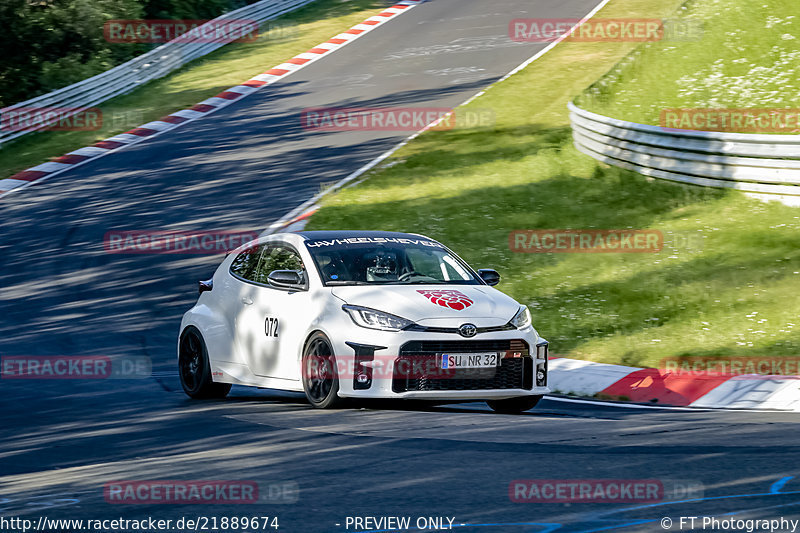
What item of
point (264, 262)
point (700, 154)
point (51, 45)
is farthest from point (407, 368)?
point (51, 45)

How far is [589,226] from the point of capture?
18.2m

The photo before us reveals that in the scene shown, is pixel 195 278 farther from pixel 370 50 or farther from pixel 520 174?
pixel 370 50

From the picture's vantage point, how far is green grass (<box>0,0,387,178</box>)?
27672 millimetres

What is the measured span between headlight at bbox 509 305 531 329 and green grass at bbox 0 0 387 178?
17559 millimetres

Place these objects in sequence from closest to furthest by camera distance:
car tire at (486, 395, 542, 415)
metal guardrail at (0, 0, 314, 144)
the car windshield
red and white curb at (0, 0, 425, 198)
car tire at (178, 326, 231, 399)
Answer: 1. car tire at (486, 395, 542, 415)
2. the car windshield
3. car tire at (178, 326, 231, 399)
4. red and white curb at (0, 0, 425, 198)
5. metal guardrail at (0, 0, 314, 144)

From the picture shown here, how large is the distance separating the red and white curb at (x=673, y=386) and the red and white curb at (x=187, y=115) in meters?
15.1

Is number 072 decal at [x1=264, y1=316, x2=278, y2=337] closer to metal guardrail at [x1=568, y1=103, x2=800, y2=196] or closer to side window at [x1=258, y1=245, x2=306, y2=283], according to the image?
side window at [x1=258, y1=245, x2=306, y2=283]

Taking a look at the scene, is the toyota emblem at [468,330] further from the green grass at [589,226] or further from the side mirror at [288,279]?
the green grass at [589,226]

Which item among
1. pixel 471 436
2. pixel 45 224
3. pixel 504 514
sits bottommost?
pixel 45 224

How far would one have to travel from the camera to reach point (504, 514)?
637 centimetres

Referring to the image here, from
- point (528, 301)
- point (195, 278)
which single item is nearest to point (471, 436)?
point (528, 301)

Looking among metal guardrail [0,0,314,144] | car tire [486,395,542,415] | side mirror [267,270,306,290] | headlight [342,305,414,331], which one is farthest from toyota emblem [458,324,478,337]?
metal guardrail [0,0,314,144]

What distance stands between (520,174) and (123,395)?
1141cm

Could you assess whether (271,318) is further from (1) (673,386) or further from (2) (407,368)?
A: (1) (673,386)
